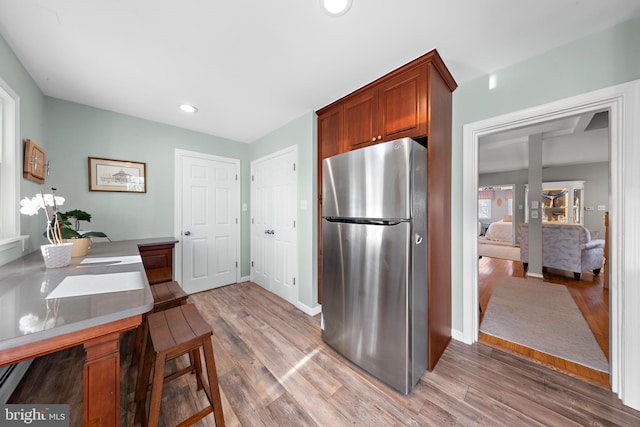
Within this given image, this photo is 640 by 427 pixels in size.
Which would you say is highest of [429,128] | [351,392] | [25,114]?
[25,114]

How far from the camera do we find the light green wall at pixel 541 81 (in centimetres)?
139

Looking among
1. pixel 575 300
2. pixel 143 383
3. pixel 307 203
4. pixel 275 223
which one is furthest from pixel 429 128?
pixel 575 300

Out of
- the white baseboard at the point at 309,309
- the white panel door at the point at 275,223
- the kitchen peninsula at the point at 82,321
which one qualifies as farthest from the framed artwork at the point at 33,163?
the white baseboard at the point at 309,309

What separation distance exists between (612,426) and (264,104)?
3.43 metres

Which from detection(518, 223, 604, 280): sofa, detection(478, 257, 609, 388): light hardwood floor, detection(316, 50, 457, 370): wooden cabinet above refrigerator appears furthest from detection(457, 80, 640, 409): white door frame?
detection(518, 223, 604, 280): sofa

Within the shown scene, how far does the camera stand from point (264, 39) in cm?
150

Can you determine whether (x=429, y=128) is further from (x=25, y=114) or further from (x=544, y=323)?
(x=25, y=114)

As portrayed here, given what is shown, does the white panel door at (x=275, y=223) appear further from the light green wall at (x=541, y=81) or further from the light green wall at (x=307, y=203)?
the light green wall at (x=541, y=81)

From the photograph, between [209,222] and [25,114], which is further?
[209,222]

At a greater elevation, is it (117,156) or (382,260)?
(117,156)

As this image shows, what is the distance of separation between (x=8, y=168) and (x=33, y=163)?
0.27 metres

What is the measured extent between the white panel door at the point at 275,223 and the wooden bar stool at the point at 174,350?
1590mm

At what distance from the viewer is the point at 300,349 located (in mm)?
1938

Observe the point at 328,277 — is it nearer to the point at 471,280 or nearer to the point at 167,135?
the point at 471,280
